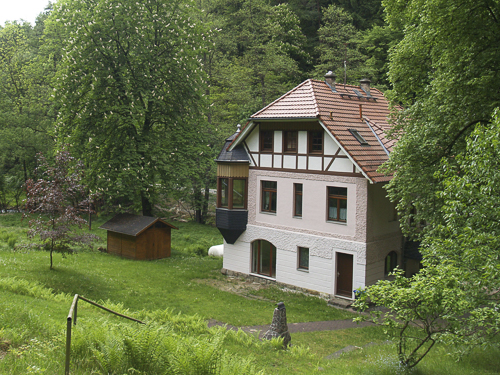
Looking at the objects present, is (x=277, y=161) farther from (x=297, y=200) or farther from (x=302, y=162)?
(x=297, y=200)

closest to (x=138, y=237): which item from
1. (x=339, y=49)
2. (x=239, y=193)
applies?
(x=239, y=193)

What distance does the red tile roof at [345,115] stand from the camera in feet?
65.4

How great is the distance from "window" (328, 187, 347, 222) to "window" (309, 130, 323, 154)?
186 cm

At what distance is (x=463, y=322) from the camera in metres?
9.20

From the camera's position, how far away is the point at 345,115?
22234mm

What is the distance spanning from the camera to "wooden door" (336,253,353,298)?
20.4 metres

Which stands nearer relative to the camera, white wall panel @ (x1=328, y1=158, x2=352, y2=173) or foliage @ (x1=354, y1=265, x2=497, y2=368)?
foliage @ (x1=354, y1=265, x2=497, y2=368)

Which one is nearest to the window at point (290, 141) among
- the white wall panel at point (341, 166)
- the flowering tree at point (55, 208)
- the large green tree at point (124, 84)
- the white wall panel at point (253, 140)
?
the white wall panel at point (253, 140)

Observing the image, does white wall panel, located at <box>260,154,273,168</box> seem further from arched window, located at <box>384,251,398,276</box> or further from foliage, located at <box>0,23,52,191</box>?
foliage, located at <box>0,23,52,191</box>

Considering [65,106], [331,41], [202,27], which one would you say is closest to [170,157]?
[65,106]

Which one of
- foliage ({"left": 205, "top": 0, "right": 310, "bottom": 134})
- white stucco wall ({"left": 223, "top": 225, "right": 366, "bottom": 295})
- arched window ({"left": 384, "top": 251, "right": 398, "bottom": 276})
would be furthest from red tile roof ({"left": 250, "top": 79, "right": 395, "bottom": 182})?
foliage ({"left": 205, "top": 0, "right": 310, "bottom": 134})

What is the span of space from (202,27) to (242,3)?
3097cm

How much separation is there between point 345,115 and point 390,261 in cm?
729

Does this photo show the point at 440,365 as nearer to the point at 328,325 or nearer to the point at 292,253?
the point at 328,325
